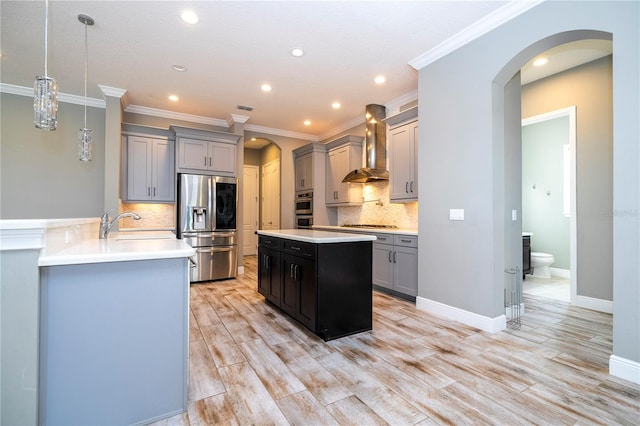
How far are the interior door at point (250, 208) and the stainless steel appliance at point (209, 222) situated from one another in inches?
120

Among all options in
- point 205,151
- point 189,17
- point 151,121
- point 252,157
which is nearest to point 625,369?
point 189,17

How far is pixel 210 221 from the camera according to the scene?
494 centimetres

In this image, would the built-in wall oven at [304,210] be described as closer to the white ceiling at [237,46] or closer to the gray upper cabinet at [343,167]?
the gray upper cabinet at [343,167]

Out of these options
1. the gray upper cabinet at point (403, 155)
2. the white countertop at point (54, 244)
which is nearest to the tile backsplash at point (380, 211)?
the gray upper cabinet at point (403, 155)

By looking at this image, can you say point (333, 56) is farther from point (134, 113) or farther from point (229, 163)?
point (134, 113)

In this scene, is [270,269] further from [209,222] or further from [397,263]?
[209,222]

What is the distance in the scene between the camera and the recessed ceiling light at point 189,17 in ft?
8.87

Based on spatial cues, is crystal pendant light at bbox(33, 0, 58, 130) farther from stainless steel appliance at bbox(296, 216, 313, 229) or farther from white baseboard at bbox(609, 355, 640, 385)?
stainless steel appliance at bbox(296, 216, 313, 229)

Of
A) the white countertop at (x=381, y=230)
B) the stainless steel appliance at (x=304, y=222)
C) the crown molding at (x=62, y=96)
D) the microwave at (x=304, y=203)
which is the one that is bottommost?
the white countertop at (x=381, y=230)

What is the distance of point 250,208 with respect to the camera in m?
8.30

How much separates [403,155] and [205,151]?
130 inches

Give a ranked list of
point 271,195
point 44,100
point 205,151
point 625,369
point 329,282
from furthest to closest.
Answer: point 271,195 < point 205,151 < point 329,282 < point 625,369 < point 44,100

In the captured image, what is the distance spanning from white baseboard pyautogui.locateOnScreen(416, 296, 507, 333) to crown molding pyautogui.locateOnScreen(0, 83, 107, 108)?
552cm

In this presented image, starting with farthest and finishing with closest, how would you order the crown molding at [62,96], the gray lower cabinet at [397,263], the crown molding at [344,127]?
the crown molding at [344,127]
the crown molding at [62,96]
the gray lower cabinet at [397,263]
